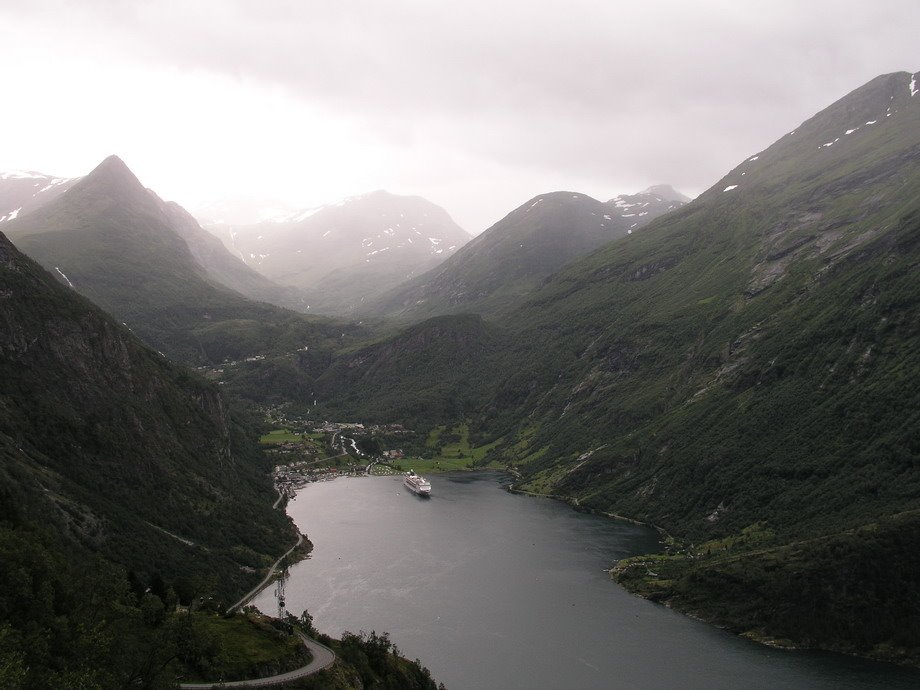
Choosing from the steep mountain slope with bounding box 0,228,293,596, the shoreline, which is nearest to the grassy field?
the steep mountain slope with bounding box 0,228,293,596

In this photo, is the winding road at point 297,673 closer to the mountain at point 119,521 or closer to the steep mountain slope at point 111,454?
the mountain at point 119,521

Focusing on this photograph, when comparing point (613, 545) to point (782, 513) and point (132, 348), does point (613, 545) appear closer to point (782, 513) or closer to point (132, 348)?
point (782, 513)

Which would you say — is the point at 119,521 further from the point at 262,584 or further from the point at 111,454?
the point at 262,584

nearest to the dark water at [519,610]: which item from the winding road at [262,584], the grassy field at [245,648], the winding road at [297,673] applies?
the winding road at [262,584]

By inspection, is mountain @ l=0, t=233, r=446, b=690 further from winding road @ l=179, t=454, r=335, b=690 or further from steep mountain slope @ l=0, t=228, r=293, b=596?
winding road @ l=179, t=454, r=335, b=690

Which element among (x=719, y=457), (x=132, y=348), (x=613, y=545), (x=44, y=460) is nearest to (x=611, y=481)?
(x=719, y=457)

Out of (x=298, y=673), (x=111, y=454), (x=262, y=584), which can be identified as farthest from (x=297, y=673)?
(x=111, y=454)
